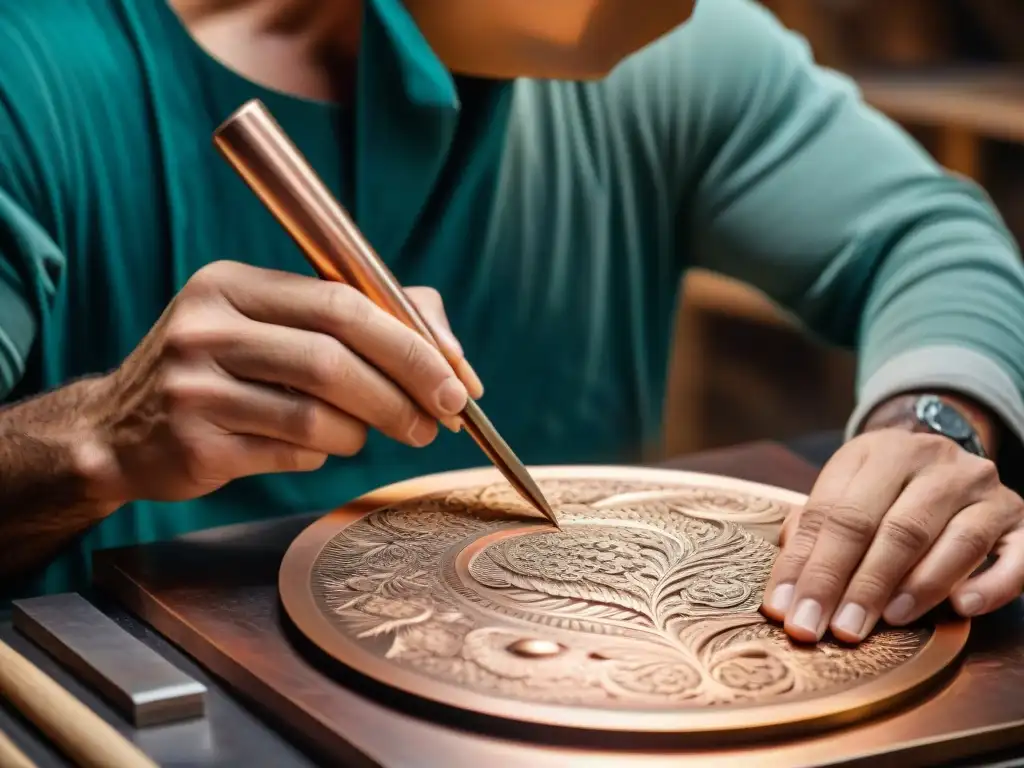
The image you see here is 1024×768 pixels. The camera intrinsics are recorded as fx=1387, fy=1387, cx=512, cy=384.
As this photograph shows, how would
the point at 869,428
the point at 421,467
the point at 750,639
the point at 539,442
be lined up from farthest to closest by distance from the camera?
the point at 539,442, the point at 421,467, the point at 869,428, the point at 750,639

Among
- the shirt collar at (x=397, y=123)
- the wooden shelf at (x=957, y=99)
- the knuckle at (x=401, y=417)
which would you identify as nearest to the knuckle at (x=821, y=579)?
the knuckle at (x=401, y=417)

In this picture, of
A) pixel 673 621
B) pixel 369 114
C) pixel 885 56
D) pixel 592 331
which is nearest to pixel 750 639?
pixel 673 621

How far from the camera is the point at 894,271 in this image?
4.25 ft

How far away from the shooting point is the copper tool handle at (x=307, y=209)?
81 centimetres

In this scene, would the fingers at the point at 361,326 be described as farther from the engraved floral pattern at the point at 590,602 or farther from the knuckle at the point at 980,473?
the knuckle at the point at 980,473

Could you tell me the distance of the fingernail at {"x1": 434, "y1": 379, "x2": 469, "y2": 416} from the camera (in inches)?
32.6

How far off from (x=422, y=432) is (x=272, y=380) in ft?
0.32

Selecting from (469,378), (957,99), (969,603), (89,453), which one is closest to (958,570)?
(969,603)

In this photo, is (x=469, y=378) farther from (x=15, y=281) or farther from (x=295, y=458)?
(x=15, y=281)

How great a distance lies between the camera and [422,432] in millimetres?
861

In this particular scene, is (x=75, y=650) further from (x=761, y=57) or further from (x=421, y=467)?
(x=761, y=57)

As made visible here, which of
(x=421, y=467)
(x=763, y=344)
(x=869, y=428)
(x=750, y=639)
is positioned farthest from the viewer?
(x=763, y=344)

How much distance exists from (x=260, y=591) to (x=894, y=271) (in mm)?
728

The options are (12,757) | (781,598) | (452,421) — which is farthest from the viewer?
(452,421)
